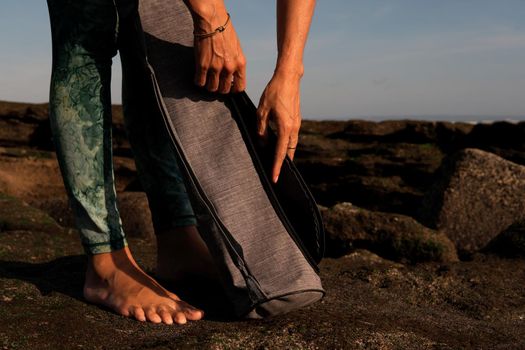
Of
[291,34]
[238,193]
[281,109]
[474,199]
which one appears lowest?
[474,199]

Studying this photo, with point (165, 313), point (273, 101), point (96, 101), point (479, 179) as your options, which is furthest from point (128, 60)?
point (479, 179)

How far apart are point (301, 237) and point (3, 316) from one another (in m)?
1.03

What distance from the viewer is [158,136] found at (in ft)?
8.85

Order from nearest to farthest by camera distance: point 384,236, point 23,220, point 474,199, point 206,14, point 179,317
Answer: point 206,14
point 179,317
point 384,236
point 23,220
point 474,199

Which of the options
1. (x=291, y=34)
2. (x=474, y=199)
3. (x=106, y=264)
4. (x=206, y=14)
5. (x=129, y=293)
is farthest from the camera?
(x=474, y=199)

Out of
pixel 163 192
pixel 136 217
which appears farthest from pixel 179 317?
pixel 136 217

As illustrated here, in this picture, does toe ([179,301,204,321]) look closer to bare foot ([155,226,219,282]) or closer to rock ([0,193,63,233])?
bare foot ([155,226,219,282])

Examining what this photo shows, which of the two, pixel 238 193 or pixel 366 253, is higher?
pixel 238 193

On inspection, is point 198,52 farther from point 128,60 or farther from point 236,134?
point 128,60

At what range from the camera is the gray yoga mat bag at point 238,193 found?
206 centimetres

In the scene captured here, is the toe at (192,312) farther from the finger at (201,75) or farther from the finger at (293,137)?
the finger at (201,75)

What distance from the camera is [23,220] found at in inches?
179

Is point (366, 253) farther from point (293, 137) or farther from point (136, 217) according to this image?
point (293, 137)

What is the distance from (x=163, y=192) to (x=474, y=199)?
312cm
